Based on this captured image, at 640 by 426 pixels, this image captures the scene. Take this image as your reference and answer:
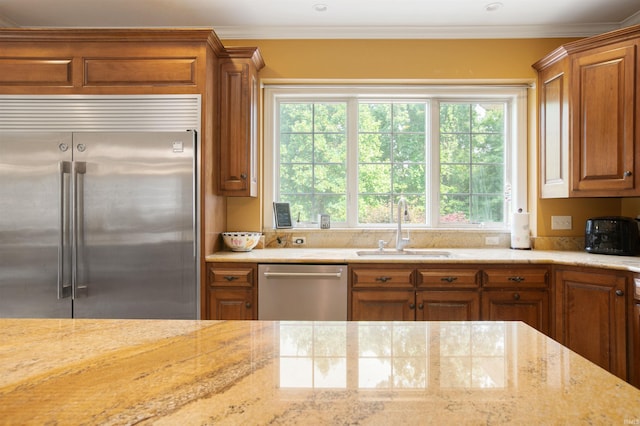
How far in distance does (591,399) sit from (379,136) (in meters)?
2.93

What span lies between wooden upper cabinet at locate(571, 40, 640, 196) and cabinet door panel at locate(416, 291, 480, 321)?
1.06 m

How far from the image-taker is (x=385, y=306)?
2605 mm

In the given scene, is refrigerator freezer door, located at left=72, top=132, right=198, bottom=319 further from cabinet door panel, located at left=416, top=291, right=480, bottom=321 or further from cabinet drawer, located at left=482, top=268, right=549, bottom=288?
cabinet drawer, located at left=482, top=268, right=549, bottom=288

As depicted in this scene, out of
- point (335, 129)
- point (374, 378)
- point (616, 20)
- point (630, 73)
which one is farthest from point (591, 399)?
point (616, 20)

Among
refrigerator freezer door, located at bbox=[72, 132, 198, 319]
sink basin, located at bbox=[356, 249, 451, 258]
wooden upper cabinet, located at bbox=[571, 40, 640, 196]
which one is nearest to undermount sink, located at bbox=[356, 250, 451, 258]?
sink basin, located at bbox=[356, 249, 451, 258]

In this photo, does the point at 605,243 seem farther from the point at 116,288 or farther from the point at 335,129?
the point at 116,288

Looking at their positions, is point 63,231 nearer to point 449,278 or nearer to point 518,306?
point 449,278

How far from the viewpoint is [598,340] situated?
7.87ft

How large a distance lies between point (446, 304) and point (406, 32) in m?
2.09

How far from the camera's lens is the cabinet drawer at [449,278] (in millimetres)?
2598

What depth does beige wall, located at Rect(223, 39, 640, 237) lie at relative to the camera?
3.16m

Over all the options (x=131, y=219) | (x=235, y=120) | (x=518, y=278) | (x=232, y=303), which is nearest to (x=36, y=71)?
(x=131, y=219)

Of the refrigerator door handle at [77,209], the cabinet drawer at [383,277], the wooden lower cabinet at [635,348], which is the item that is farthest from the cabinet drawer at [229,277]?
the wooden lower cabinet at [635,348]

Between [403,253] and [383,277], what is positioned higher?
[403,253]
